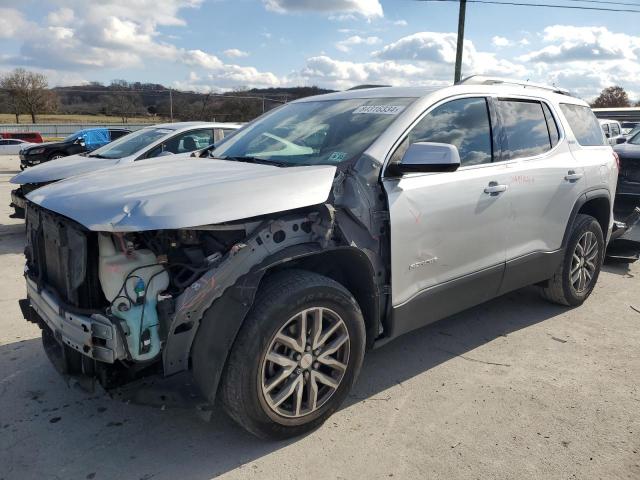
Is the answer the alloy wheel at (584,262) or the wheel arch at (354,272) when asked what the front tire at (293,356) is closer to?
the wheel arch at (354,272)

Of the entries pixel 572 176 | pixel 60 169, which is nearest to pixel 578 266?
pixel 572 176

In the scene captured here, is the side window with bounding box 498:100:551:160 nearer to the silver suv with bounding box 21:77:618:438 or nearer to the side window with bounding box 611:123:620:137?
the silver suv with bounding box 21:77:618:438

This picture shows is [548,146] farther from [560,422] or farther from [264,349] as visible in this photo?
[264,349]

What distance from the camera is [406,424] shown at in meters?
3.09

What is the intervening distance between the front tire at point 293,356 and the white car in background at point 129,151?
491 centimetres

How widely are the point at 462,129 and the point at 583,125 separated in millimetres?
1973

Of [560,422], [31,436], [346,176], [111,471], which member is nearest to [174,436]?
[111,471]

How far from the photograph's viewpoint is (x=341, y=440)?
2.93 metres

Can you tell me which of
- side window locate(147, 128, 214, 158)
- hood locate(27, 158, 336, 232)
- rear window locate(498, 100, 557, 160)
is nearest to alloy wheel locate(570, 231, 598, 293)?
rear window locate(498, 100, 557, 160)

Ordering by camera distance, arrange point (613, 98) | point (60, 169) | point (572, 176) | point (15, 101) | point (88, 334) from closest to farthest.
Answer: point (88, 334)
point (572, 176)
point (60, 169)
point (15, 101)
point (613, 98)

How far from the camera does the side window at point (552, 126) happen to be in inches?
176

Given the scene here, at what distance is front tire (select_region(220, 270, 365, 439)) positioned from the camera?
8.57ft

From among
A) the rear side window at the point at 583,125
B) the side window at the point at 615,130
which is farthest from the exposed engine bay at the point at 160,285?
the side window at the point at 615,130

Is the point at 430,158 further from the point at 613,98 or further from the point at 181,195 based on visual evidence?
the point at 613,98
